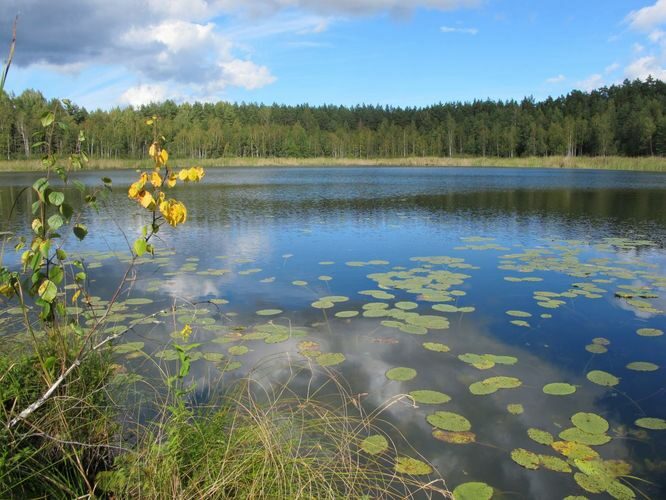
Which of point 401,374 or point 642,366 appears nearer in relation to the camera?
point 401,374

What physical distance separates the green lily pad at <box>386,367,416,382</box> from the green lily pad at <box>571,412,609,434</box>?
4.36 feet

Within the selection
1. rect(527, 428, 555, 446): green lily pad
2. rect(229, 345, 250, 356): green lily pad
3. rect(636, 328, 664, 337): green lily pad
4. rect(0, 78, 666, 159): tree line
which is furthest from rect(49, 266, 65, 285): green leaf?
rect(0, 78, 666, 159): tree line

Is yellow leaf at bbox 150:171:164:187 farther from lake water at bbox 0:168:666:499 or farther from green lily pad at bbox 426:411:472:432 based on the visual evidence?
green lily pad at bbox 426:411:472:432

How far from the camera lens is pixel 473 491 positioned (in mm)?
3068

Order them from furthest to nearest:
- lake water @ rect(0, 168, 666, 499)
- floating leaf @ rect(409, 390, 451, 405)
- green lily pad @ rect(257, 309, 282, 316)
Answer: green lily pad @ rect(257, 309, 282, 316)
floating leaf @ rect(409, 390, 451, 405)
lake water @ rect(0, 168, 666, 499)

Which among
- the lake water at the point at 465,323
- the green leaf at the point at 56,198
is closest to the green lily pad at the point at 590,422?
the lake water at the point at 465,323

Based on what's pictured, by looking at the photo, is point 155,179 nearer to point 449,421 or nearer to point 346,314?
point 449,421

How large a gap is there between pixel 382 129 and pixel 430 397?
315ft

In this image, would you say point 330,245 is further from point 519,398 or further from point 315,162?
point 315,162

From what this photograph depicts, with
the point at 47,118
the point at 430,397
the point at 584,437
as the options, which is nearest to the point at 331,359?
the point at 430,397

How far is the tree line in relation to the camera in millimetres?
64875

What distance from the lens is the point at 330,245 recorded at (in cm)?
1101

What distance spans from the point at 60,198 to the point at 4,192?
25947 mm

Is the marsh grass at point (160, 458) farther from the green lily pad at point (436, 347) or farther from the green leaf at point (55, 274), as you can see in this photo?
the green lily pad at point (436, 347)
